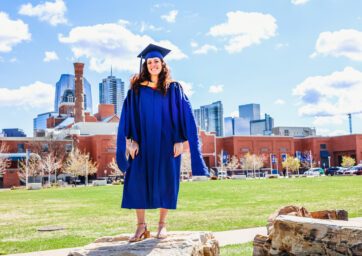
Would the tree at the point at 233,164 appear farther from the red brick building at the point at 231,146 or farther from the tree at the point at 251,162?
the red brick building at the point at 231,146

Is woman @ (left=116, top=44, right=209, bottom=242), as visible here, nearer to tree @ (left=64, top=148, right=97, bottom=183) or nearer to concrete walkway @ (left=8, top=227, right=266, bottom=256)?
concrete walkway @ (left=8, top=227, right=266, bottom=256)

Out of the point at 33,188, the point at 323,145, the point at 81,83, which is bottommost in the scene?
A: the point at 33,188

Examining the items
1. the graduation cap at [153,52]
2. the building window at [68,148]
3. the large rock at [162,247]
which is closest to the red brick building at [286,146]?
the building window at [68,148]

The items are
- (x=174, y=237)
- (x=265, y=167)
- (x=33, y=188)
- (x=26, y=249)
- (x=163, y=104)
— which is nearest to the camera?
(x=174, y=237)

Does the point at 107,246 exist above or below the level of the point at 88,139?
below

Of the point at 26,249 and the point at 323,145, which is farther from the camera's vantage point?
the point at 323,145

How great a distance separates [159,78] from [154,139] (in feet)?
2.68

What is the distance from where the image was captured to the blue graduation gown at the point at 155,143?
5699 millimetres

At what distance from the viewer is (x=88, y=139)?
7981 cm

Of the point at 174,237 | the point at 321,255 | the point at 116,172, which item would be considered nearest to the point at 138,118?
the point at 174,237

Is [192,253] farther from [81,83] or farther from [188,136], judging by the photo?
[81,83]

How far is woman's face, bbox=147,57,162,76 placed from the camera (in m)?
6.02

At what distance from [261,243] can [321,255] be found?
39.7 inches

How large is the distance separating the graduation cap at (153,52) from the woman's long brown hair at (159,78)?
0.09 m
